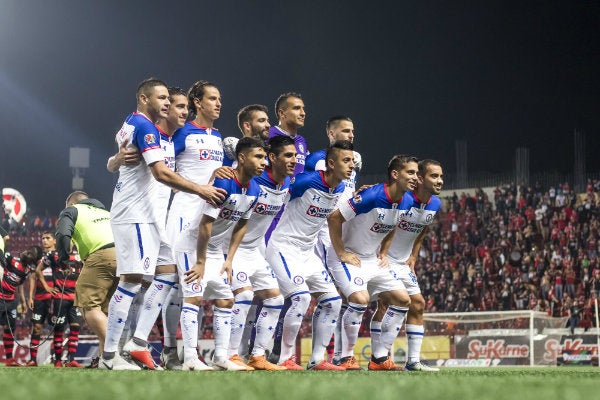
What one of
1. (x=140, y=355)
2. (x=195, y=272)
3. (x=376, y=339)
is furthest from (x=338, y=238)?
(x=140, y=355)

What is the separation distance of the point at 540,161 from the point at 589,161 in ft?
12.8

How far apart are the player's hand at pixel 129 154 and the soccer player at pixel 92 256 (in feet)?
5.03

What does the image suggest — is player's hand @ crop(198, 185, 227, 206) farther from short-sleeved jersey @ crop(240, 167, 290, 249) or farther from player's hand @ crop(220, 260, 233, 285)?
short-sleeved jersey @ crop(240, 167, 290, 249)

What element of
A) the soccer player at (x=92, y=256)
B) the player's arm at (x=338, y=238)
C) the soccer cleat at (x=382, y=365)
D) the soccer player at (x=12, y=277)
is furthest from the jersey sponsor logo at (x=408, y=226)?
the soccer player at (x=12, y=277)

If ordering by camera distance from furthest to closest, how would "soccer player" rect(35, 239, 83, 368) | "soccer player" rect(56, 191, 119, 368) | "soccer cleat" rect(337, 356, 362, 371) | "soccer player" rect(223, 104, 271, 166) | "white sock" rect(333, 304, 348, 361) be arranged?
"soccer player" rect(35, 239, 83, 368) < "white sock" rect(333, 304, 348, 361) < "soccer player" rect(223, 104, 271, 166) < "soccer cleat" rect(337, 356, 362, 371) < "soccer player" rect(56, 191, 119, 368)

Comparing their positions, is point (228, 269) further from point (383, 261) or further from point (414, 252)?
point (414, 252)

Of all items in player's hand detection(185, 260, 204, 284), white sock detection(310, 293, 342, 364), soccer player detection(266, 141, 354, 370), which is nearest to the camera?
player's hand detection(185, 260, 204, 284)

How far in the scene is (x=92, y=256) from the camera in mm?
8883

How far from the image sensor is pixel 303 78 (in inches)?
1807

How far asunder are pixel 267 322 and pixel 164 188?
1.54 m

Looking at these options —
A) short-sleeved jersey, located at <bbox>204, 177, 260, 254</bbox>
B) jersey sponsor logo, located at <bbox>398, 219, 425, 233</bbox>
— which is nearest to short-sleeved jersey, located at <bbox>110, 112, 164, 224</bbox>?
short-sleeved jersey, located at <bbox>204, 177, 260, 254</bbox>

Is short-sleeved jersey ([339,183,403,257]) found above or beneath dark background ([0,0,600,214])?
beneath

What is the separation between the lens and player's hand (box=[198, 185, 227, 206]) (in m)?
7.21

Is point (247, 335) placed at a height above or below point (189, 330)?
below
